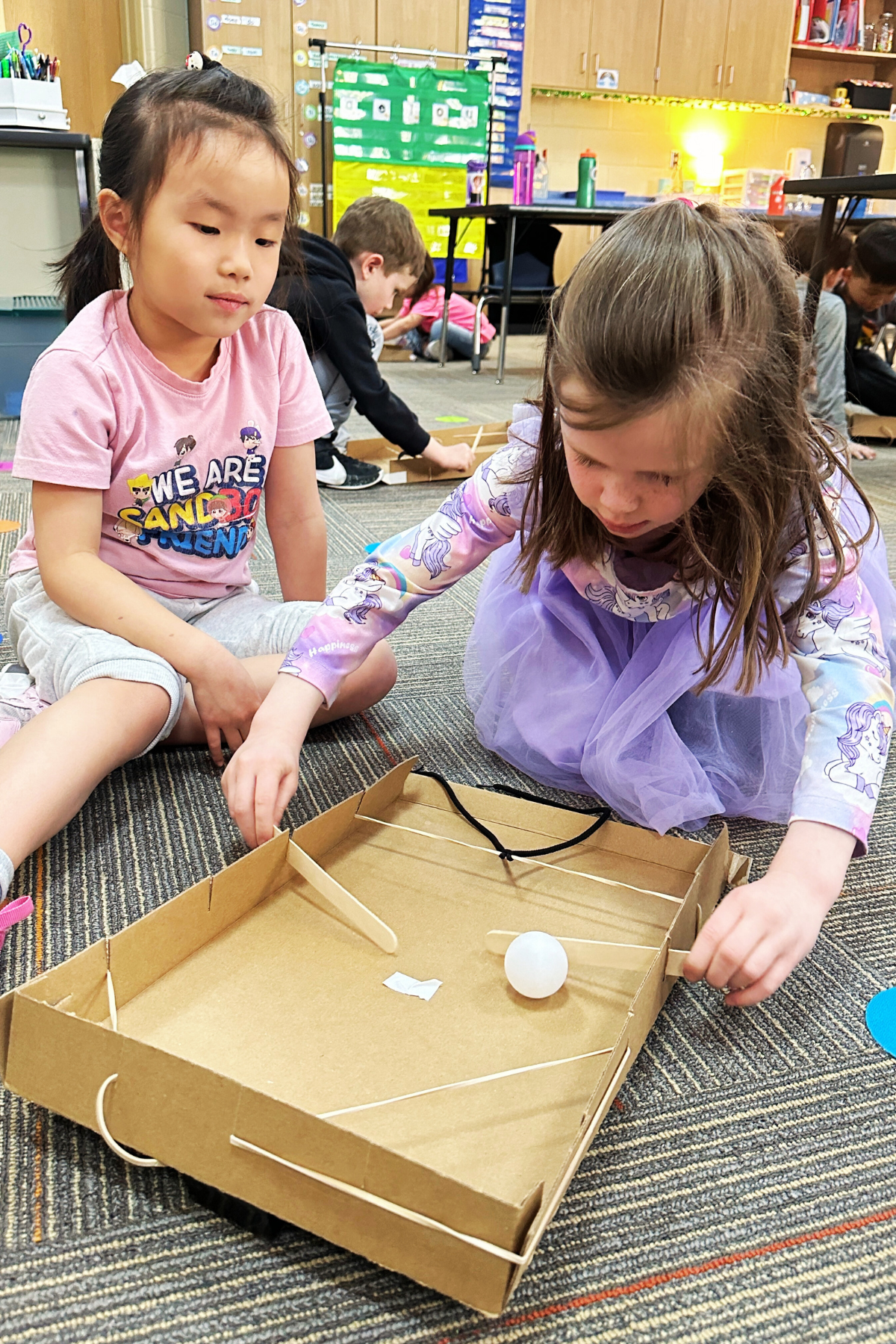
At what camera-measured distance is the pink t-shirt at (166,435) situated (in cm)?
84

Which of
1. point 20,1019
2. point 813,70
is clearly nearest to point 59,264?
point 20,1019

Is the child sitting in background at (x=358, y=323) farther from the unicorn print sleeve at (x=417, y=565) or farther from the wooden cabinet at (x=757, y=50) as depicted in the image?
the wooden cabinet at (x=757, y=50)

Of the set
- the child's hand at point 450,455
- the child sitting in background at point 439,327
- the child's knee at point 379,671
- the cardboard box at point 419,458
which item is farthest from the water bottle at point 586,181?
the child's knee at point 379,671

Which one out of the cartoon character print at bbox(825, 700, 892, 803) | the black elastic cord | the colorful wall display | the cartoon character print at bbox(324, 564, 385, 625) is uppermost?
the colorful wall display

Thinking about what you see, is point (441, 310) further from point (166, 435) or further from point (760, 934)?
point (760, 934)

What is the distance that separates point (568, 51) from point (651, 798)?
4889 millimetres

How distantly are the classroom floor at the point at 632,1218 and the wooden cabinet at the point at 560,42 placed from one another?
193 inches

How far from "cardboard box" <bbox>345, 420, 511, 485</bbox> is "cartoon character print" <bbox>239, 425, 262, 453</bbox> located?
104cm

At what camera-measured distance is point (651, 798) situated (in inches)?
32.3

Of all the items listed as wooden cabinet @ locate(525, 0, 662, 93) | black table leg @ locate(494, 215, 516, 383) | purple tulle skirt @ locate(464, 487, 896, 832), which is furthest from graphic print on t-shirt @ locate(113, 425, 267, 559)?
wooden cabinet @ locate(525, 0, 662, 93)

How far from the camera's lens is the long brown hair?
57 cm

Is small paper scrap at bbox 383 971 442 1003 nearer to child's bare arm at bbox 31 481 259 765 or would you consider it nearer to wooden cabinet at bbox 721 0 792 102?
child's bare arm at bbox 31 481 259 765

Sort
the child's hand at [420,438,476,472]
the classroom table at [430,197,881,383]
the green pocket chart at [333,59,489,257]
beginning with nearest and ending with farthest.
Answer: the child's hand at [420,438,476,472]
the classroom table at [430,197,881,383]
the green pocket chart at [333,59,489,257]

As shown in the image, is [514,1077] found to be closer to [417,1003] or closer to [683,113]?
[417,1003]
